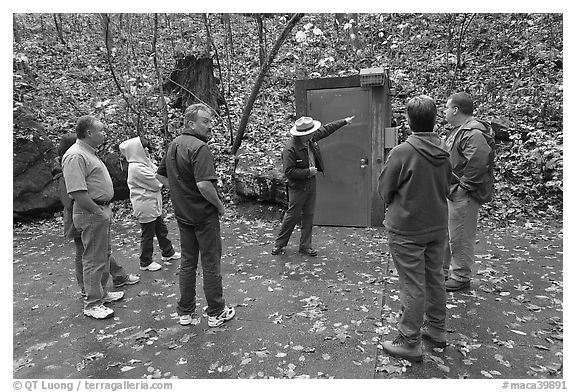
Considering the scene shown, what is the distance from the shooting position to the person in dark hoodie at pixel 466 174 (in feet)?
12.6

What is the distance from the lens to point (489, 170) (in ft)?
12.9

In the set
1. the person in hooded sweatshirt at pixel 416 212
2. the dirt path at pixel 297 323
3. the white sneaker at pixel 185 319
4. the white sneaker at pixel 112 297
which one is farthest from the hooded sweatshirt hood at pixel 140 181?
the person in hooded sweatshirt at pixel 416 212

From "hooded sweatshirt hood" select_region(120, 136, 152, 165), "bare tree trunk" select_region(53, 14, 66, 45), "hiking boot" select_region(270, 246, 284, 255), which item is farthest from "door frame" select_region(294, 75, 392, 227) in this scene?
"bare tree trunk" select_region(53, 14, 66, 45)

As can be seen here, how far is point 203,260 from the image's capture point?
357cm

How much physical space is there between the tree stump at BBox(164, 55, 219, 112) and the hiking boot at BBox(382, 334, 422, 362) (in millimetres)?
9211

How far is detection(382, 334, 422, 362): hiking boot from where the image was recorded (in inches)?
117

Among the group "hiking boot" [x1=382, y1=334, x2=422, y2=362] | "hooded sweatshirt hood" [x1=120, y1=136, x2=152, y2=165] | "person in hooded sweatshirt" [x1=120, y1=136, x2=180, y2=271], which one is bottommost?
"hiking boot" [x1=382, y1=334, x2=422, y2=362]

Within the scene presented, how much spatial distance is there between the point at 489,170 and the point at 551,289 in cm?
159

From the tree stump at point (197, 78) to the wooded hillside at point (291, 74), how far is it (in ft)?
0.12

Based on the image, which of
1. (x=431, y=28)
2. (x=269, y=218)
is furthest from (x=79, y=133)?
(x=431, y=28)

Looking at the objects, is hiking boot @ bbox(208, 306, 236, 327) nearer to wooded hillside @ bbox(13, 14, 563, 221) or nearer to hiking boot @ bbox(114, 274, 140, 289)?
hiking boot @ bbox(114, 274, 140, 289)

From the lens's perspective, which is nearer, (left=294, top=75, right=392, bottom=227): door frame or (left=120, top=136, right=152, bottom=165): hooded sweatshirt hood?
(left=120, top=136, right=152, bottom=165): hooded sweatshirt hood

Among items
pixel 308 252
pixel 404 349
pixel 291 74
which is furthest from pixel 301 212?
pixel 291 74

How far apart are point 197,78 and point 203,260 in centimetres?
855
